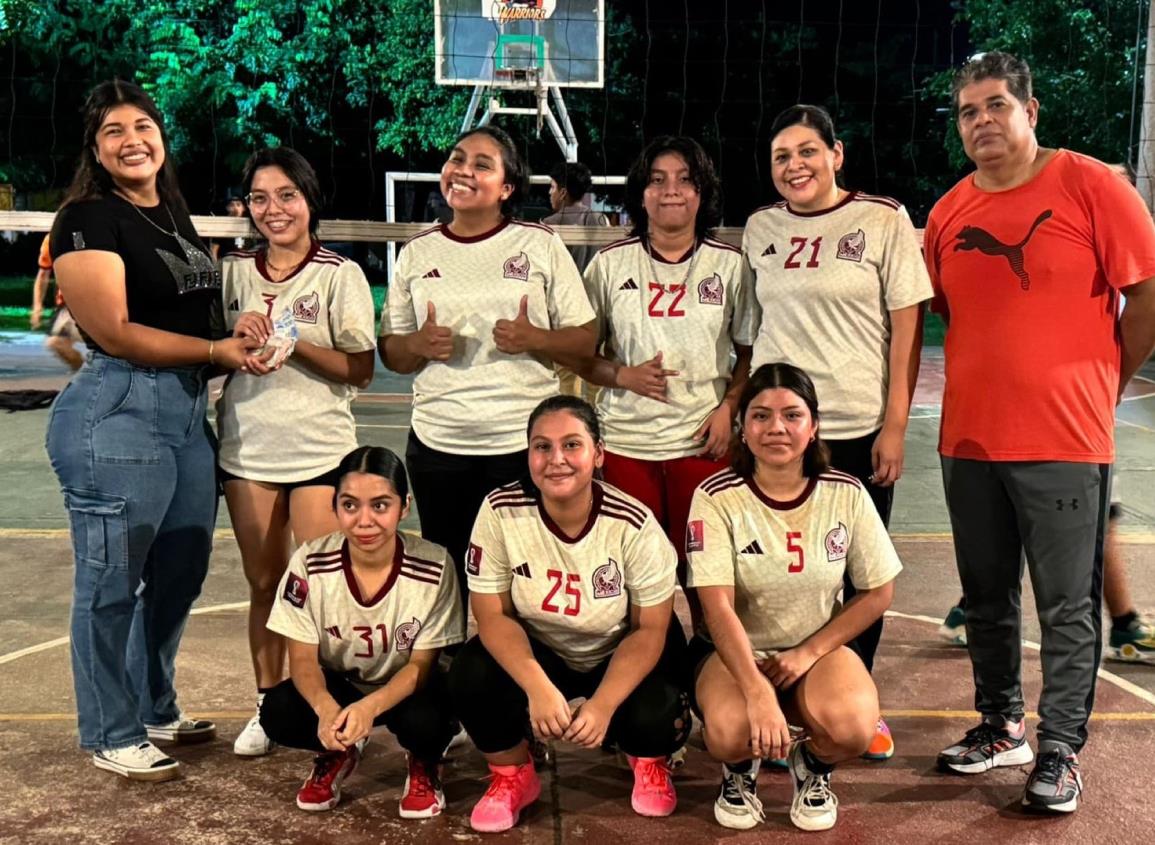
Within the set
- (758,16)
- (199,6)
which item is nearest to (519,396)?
Result: (199,6)

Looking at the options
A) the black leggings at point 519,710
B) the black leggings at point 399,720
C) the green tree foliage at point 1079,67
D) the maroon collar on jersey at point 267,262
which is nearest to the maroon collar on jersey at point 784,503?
the black leggings at point 519,710

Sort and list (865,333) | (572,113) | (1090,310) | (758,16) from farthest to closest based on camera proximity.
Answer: (758,16)
(572,113)
(865,333)
(1090,310)

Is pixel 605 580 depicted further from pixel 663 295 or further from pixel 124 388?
pixel 124 388

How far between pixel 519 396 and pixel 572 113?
1772cm

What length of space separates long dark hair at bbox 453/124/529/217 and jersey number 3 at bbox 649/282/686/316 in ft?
1.55

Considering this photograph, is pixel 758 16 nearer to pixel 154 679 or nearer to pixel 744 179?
pixel 744 179

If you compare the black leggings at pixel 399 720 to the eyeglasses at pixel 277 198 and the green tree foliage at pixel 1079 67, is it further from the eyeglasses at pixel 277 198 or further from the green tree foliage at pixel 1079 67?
the green tree foliage at pixel 1079 67

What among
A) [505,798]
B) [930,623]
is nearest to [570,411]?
[505,798]

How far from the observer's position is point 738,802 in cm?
295

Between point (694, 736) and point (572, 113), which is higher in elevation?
point (572, 113)

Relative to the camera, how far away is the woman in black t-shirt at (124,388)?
9.70 ft

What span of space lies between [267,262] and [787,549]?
5.29 feet

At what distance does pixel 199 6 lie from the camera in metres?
21.8

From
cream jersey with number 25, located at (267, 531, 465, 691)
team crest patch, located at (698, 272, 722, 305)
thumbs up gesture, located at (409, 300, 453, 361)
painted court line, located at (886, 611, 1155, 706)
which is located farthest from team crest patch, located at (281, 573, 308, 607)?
painted court line, located at (886, 611, 1155, 706)
